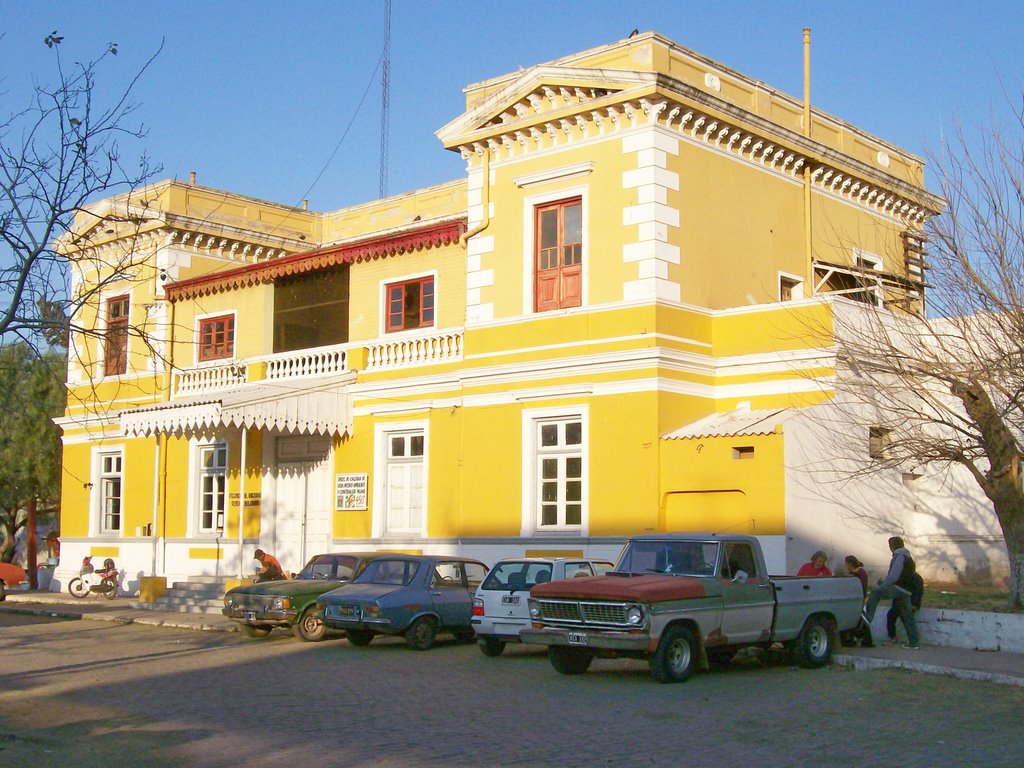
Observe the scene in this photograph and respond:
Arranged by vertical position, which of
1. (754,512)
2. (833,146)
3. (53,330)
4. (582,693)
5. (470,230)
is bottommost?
(582,693)

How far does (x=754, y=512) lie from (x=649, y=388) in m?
2.76

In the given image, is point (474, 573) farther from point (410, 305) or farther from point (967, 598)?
point (410, 305)

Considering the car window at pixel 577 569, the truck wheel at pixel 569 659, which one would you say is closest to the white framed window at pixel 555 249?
Answer: the car window at pixel 577 569

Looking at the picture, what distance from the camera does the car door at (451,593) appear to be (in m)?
18.6

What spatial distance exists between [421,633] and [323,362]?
32.3 ft

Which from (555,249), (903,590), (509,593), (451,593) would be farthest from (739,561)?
(555,249)

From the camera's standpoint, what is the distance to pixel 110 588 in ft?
97.1

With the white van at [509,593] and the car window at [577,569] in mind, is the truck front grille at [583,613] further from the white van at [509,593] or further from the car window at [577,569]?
the car window at [577,569]

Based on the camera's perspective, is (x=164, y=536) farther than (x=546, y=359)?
Yes

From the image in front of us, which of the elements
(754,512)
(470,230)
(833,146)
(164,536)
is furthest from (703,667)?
(164,536)

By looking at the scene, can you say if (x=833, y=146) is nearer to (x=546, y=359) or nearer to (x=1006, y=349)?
(x=546, y=359)

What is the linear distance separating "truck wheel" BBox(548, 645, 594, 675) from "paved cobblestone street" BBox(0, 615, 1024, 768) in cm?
19

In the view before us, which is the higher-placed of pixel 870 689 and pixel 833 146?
pixel 833 146

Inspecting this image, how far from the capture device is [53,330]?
1261cm
